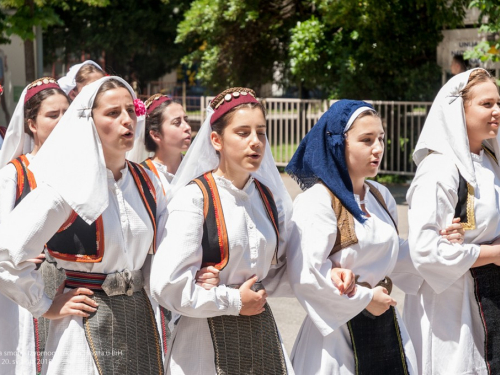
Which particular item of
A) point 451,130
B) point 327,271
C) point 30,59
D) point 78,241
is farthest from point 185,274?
point 30,59

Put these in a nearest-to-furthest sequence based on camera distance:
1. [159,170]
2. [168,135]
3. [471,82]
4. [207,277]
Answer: [207,277] → [471,82] → [159,170] → [168,135]

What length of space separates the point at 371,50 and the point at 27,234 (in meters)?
11.3

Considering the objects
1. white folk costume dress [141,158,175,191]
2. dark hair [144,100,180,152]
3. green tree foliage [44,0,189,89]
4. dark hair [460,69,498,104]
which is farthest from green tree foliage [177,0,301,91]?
dark hair [460,69,498,104]

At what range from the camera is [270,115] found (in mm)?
16500

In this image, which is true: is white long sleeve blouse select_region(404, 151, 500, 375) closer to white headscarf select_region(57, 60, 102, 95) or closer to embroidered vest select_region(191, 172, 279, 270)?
embroidered vest select_region(191, 172, 279, 270)

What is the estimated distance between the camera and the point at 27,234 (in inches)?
118

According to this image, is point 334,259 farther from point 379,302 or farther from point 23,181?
point 23,181

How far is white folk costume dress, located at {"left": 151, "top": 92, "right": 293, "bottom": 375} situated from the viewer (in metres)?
3.17

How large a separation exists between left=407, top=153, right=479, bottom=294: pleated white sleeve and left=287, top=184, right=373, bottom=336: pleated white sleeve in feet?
1.54

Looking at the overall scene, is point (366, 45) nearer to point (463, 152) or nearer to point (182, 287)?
point (463, 152)

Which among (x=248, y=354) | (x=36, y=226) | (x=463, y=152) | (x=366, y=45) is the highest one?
(x=366, y=45)

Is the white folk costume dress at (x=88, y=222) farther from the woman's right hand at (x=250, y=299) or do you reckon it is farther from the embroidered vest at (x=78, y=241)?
the woman's right hand at (x=250, y=299)

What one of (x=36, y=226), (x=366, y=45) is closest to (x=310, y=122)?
(x=366, y=45)

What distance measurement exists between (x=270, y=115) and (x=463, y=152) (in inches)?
498
